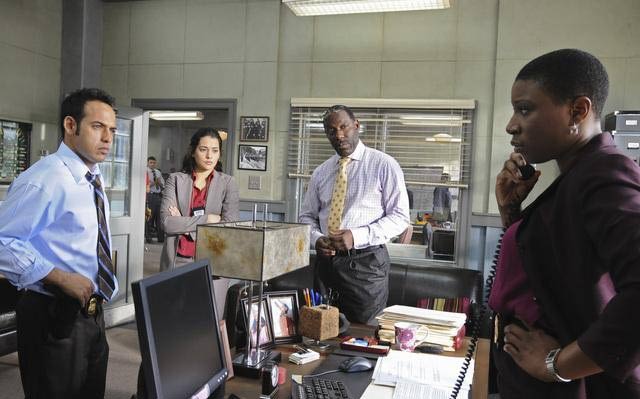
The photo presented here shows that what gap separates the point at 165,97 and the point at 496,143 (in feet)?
11.5

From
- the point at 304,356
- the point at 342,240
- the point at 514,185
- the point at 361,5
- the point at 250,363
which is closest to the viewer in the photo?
the point at 514,185

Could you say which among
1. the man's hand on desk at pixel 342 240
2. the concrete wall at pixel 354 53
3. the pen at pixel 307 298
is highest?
the concrete wall at pixel 354 53

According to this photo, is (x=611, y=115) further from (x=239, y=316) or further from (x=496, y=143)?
(x=239, y=316)

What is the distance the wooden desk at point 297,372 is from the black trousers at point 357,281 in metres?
0.30

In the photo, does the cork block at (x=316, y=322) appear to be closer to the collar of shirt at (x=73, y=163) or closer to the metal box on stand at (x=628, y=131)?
the collar of shirt at (x=73, y=163)

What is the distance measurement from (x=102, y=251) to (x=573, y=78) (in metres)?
1.79

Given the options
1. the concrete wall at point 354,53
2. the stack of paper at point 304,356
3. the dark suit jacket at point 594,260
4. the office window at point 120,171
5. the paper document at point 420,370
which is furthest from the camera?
the office window at point 120,171

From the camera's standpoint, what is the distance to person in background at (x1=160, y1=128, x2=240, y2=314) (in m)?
3.08

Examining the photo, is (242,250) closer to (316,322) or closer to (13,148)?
(316,322)

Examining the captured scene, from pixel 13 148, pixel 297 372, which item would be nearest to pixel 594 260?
pixel 297 372

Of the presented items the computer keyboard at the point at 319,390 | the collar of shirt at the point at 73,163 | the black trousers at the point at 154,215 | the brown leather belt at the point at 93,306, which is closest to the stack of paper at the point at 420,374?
the computer keyboard at the point at 319,390

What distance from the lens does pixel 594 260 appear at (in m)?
0.96

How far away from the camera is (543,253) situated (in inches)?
41.2

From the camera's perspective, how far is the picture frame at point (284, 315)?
1.92 m
